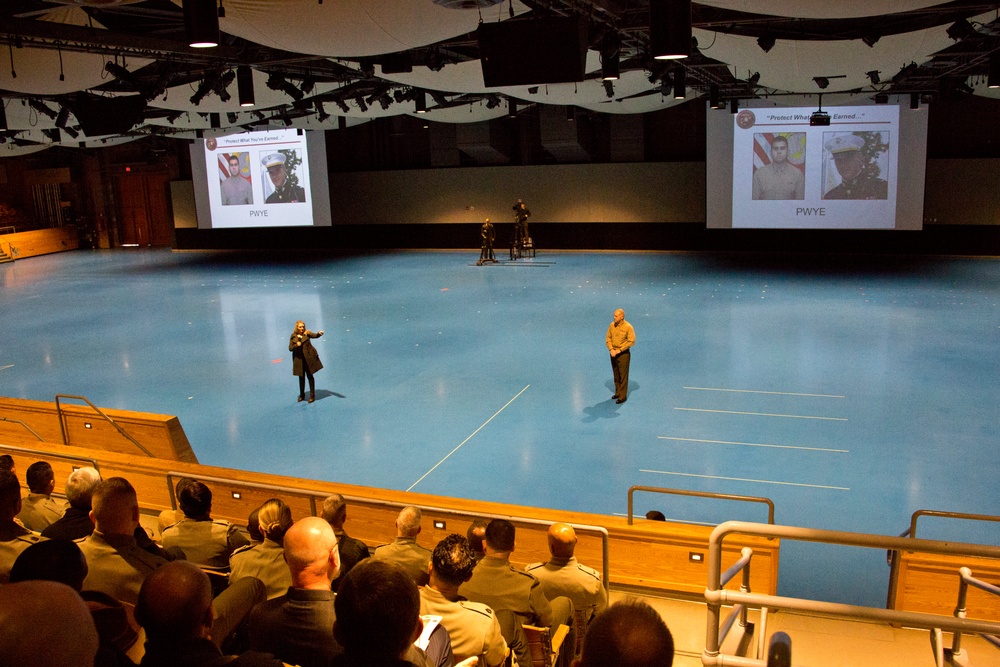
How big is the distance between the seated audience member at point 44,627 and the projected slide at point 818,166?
978 inches

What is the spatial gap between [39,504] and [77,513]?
116 centimetres

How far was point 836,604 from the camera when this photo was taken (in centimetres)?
230

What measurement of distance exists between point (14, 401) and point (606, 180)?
21.5m

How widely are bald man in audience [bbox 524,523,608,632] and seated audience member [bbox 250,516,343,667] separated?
71.0 inches

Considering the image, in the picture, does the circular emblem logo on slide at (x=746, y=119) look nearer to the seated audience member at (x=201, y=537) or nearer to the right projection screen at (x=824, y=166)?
the right projection screen at (x=824, y=166)

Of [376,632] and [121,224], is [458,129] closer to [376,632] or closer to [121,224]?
[121,224]

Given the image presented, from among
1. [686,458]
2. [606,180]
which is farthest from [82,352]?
[606,180]

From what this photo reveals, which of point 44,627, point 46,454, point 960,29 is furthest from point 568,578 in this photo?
point 960,29

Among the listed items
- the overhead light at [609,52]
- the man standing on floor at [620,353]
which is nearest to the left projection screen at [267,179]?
the overhead light at [609,52]

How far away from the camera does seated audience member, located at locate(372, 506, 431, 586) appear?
4.20 meters

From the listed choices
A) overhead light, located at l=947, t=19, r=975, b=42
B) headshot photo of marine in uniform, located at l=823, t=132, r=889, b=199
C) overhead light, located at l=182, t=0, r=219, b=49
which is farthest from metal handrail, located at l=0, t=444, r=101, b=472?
headshot photo of marine in uniform, located at l=823, t=132, r=889, b=199

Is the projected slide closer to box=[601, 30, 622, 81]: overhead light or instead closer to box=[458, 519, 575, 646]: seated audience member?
box=[601, 30, 622, 81]: overhead light

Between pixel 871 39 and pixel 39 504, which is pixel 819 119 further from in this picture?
pixel 39 504

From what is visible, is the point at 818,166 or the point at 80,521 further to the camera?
the point at 818,166
